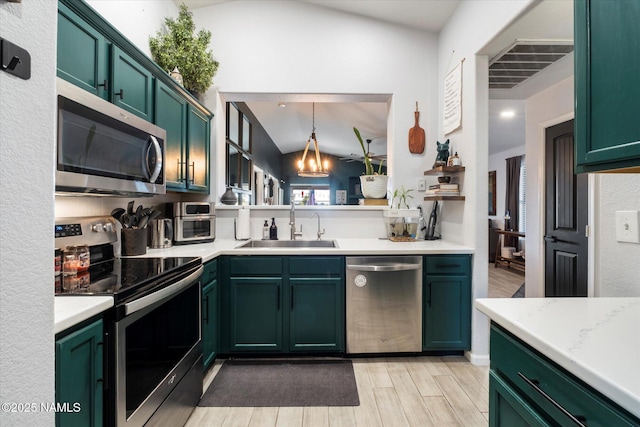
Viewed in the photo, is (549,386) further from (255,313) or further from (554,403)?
(255,313)

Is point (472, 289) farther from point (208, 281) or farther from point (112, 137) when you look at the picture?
point (112, 137)

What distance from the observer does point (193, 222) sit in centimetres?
252

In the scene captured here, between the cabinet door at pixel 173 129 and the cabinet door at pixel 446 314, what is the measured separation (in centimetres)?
199

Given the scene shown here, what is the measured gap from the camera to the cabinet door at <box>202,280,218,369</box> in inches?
80.0

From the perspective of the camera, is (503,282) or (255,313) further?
(503,282)

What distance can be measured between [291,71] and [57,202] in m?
2.16

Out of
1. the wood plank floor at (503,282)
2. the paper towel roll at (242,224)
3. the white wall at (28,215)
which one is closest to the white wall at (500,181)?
the wood plank floor at (503,282)

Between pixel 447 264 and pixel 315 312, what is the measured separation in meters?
1.06

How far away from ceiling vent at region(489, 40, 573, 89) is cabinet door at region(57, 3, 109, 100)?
258 cm

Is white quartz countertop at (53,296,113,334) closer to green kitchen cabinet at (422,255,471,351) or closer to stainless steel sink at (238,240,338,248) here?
stainless steel sink at (238,240,338,248)

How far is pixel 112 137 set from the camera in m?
1.44

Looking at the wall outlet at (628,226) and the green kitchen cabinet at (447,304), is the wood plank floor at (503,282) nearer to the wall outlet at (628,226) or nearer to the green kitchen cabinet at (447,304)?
the green kitchen cabinet at (447,304)

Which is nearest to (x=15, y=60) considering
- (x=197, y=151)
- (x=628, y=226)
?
(x=628, y=226)

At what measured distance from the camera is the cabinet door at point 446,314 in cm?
235
